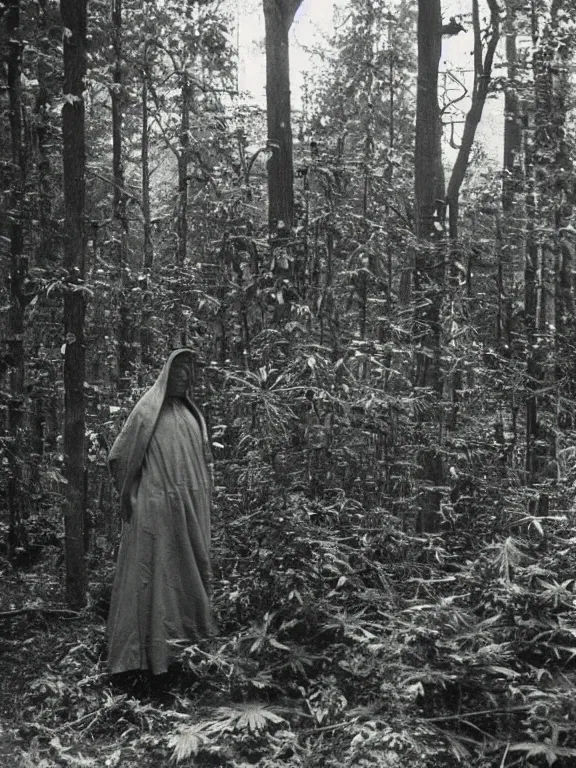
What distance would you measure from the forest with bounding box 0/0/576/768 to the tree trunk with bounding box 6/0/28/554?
3 cm

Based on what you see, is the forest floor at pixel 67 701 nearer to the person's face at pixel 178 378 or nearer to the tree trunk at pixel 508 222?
the person's face at pixel 178 378

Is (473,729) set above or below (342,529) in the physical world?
below

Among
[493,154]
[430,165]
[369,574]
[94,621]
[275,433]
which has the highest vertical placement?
[493,154]

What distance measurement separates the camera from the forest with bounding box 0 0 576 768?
15.4 feet

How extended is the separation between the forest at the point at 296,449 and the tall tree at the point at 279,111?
3 cm

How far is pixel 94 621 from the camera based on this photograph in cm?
673

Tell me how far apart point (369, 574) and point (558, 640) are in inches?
74.6

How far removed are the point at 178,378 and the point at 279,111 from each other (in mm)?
5655

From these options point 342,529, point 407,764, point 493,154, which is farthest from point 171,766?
point 493,154

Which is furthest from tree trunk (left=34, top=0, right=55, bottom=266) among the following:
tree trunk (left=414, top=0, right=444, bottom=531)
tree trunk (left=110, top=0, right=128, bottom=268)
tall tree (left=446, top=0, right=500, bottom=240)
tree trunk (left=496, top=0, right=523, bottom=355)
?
tall tree (left=446, top=0, right=500, bottom=240)

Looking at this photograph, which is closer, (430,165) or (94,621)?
(94,621)

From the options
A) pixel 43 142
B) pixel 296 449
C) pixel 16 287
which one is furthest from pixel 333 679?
pixel 43 142

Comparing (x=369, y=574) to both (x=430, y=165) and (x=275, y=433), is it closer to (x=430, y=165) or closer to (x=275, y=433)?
(x=275, y=433)

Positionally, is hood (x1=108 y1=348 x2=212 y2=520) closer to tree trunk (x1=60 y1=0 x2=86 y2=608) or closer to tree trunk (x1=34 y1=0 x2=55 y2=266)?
tree trunk (x1=60 y1=0 x2=86 y2=608)
